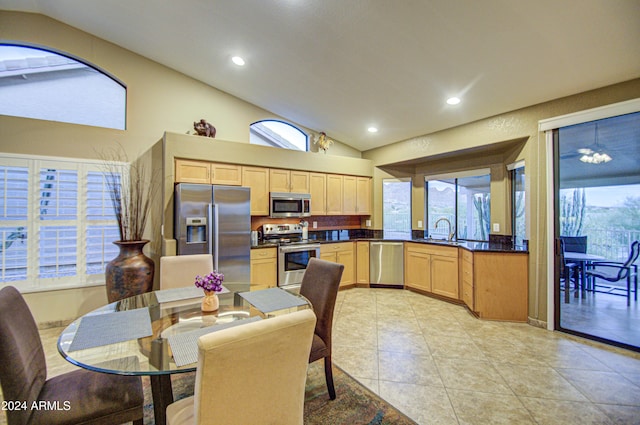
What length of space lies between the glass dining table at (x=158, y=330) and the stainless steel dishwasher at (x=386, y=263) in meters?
3.21

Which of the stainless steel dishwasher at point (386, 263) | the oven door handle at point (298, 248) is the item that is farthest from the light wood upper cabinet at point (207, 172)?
the stainless steel dishwasher at point (386, 263)

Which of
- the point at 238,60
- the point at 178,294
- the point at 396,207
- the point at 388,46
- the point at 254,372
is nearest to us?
the point at 254,372

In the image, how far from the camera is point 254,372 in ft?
3.33

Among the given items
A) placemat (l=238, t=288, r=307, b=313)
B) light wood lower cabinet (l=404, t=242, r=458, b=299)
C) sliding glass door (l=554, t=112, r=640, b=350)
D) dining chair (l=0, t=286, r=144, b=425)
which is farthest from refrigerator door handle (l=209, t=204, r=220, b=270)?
sliding glass door (l=554, t=112, r=640, b=350)

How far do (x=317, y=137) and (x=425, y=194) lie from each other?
235cm

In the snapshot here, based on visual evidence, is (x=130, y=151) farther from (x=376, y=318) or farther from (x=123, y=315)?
(x=376, y=318)

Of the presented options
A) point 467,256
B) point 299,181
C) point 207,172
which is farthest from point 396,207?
point 207,172

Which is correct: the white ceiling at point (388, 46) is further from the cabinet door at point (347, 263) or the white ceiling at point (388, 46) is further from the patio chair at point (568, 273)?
the cabinet door at point (347, 263)

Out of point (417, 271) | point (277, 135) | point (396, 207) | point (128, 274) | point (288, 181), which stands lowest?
point (417, 271)

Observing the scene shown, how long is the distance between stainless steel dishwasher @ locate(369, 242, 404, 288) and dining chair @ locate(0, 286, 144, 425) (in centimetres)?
412

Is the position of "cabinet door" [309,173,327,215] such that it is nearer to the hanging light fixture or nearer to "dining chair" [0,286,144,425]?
the hanging light fixture

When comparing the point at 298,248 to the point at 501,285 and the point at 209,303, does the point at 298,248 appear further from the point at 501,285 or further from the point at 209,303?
the point at 501,285

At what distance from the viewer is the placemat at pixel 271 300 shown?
189 centimetres

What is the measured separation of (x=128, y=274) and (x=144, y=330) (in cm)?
206
